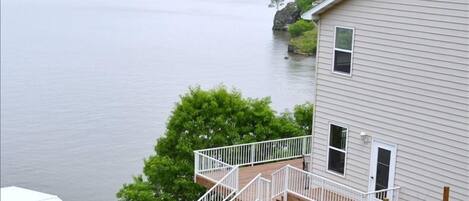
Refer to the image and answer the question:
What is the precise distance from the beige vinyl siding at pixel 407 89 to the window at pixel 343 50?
5.6 inches

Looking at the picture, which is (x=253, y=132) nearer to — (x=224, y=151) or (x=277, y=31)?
(x=224, y=151)

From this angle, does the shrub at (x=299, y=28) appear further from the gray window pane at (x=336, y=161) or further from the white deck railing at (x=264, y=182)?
the gray window pane at (x=336, y=161)

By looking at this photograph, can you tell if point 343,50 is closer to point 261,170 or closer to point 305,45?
point 261,170

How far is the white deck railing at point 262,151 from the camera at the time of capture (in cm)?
2008

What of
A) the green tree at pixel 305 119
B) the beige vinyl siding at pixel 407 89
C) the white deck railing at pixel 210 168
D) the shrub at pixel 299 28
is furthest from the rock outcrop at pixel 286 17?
the beige vinyl siding at pixel 407 89

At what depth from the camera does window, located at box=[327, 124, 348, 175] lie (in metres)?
16.8

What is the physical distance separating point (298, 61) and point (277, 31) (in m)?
40.9

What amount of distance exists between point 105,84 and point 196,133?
40475 mm

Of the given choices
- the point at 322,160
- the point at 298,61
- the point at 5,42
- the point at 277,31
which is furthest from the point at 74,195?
the point at 277,31

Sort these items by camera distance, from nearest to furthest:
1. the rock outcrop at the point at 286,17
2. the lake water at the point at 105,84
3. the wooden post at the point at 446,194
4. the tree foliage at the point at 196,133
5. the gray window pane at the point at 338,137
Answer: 1. the wooden post at the point at 446,194
2. the gray window pane at the point at 338,137
3. the tree foliage at the point at 196,133
4. the lake water at the point at 105,84
5. the rock outcrop at the point at 286,17

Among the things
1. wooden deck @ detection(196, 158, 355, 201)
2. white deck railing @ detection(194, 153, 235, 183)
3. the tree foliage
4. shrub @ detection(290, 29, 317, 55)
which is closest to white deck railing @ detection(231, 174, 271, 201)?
wooden deck @ detection(196, 158, 355, 201)

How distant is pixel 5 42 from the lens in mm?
90688

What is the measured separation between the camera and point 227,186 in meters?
17.8

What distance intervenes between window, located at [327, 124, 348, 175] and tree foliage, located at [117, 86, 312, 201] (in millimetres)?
7537
